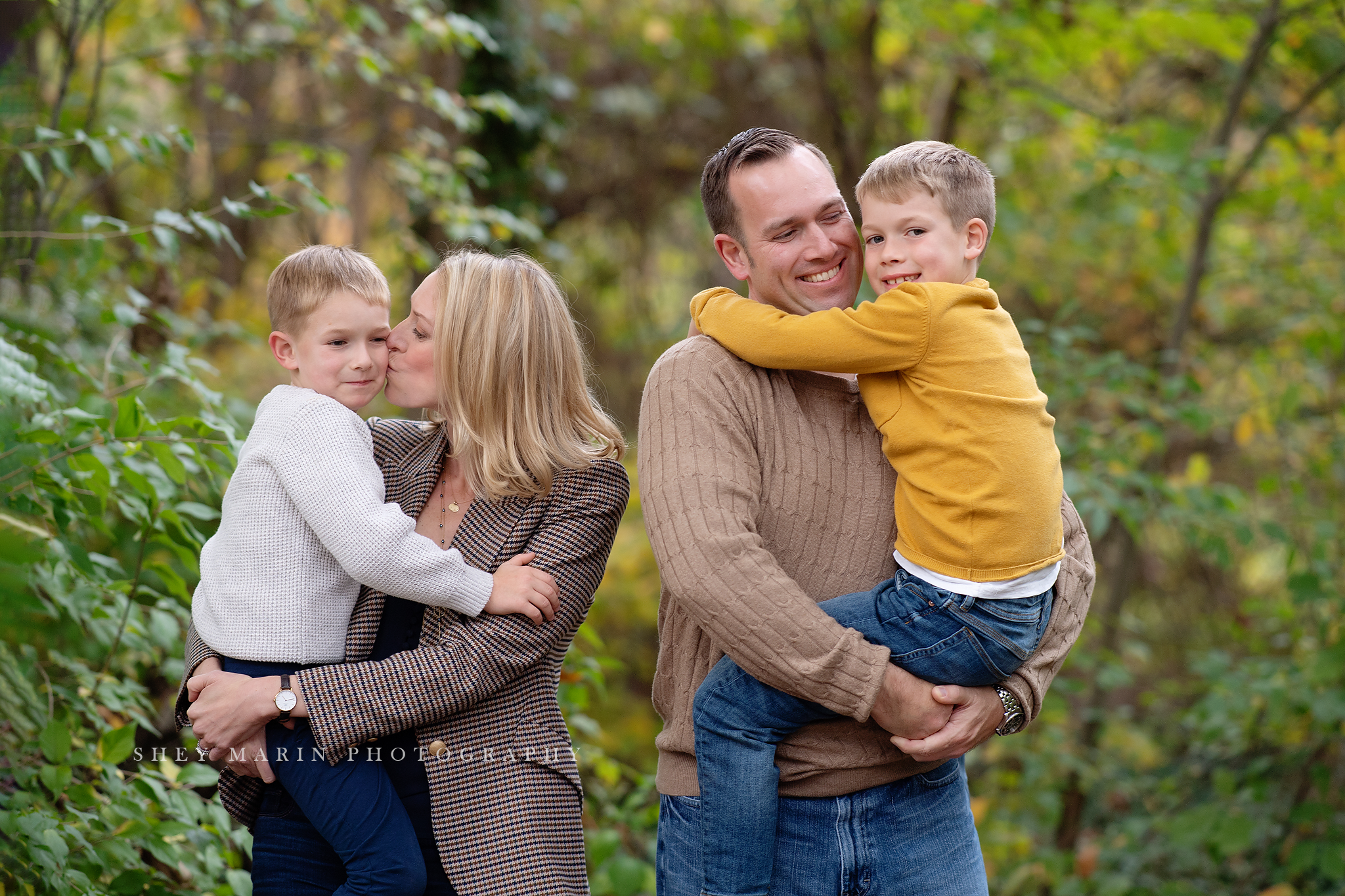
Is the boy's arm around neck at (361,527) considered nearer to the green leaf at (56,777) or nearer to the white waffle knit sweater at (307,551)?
the white waffle knit sweater at (307,551)

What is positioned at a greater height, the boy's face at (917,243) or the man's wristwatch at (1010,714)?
the boy's face at (917,243)

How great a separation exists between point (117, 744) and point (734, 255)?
1444 millimetres

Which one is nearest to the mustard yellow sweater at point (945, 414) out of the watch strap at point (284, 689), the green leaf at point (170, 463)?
the watch strap at point (284, 689)

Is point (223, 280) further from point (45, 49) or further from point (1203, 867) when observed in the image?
point (1203, 867)

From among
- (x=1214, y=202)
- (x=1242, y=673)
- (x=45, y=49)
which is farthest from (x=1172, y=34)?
(x=45, y=49)

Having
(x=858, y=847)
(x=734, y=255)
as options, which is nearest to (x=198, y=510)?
(x=734, y=255)

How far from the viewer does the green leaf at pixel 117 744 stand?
1.95 meters

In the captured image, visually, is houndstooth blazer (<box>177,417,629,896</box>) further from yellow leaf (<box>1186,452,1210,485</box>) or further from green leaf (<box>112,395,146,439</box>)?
yellow leaf (<box>1186,452,1210,485</box>)

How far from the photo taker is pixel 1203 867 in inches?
175

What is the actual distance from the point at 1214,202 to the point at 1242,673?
1954 millimetres

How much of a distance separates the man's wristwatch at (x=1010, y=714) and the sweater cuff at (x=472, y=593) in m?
0.84

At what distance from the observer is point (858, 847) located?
169 centimetres

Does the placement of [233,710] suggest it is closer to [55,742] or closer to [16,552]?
[55,742]

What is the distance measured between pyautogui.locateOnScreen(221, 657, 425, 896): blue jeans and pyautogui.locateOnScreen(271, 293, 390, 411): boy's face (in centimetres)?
47
